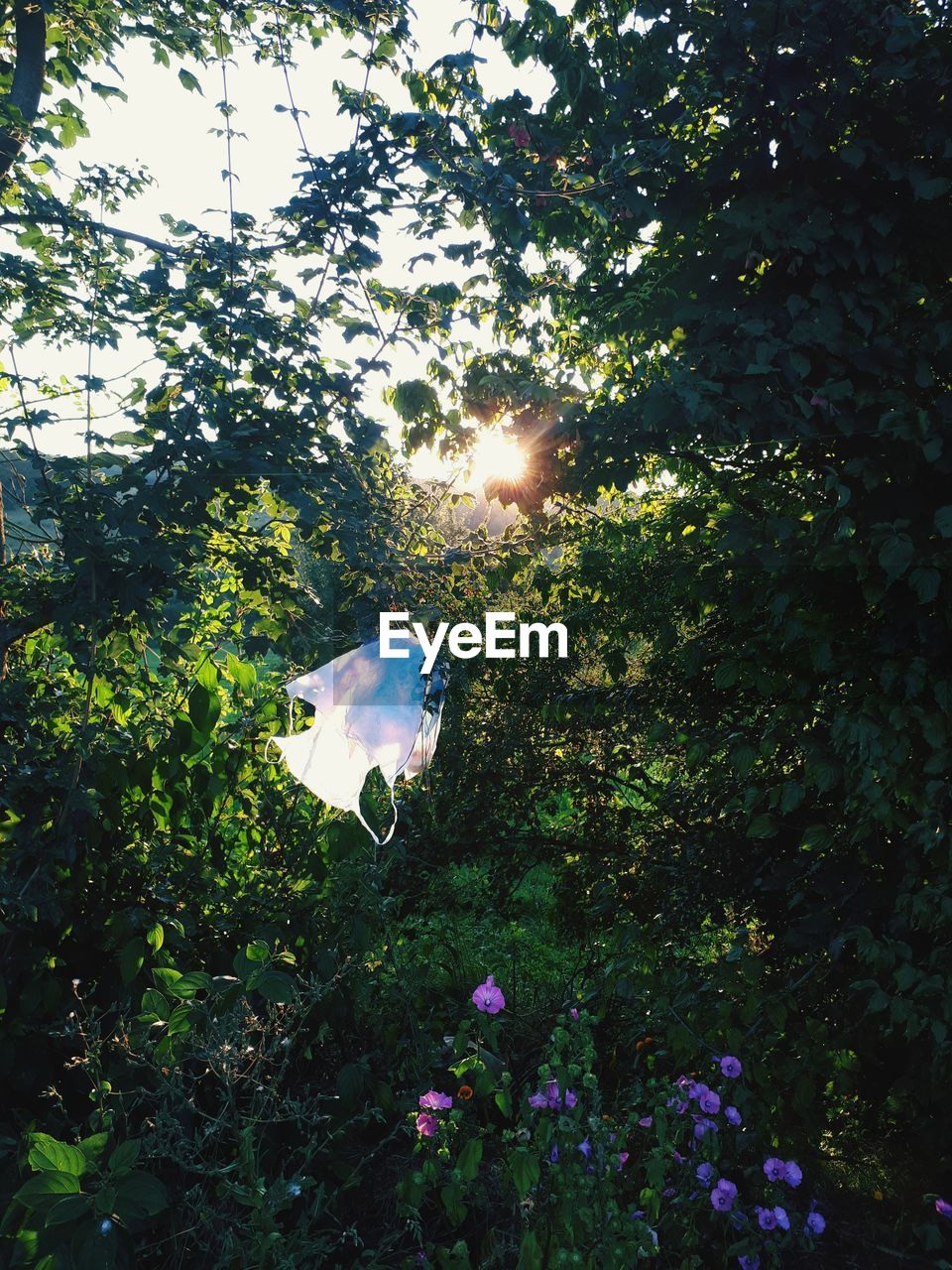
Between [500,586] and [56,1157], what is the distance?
6.51 ft

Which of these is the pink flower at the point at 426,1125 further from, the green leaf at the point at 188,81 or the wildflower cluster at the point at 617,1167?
the green leaf at the point at 188,81

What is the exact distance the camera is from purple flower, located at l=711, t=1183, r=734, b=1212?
205 centimetres

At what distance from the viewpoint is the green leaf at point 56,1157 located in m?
1.41

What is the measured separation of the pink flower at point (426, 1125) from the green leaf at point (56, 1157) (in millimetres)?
724

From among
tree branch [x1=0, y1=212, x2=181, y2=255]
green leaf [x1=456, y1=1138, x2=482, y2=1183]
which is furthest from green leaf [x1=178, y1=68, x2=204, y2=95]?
green leaf [x1=456, y1=1138, x2=482, y2=1183]

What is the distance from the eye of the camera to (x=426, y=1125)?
195cm

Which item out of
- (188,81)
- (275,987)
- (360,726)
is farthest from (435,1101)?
(188,81)

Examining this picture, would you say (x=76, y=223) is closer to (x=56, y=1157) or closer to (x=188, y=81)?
(x=188, y=81)

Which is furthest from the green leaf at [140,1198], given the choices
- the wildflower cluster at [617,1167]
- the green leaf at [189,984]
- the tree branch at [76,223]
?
the tree branch at [76,223]

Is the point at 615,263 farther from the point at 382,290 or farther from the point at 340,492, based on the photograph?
the point at 340,492

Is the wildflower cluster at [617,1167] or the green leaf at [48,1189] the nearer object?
the green leaf at [48,1189]

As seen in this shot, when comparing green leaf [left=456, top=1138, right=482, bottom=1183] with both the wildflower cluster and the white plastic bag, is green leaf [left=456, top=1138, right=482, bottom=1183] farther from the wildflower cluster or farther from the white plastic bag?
the white plastic bag

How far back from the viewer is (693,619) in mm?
3068

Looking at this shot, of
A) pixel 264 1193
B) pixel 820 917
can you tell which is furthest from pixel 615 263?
pixel 264 1193
